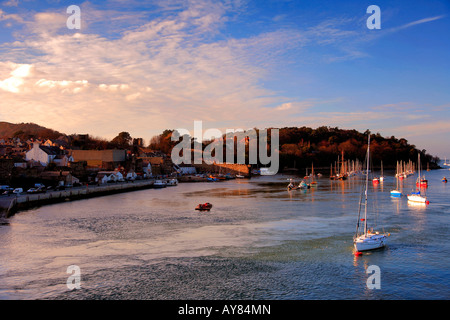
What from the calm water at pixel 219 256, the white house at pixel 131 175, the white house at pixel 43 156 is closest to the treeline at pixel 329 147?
the white house at pixel 131 175

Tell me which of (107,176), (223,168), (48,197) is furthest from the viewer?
(223,168)

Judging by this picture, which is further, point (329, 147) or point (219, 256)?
point (329, 147)

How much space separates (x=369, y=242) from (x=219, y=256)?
6.34m

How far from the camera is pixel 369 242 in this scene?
15938mm

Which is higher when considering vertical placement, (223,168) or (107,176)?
(223,168)

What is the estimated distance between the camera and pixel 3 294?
1128 centimetres

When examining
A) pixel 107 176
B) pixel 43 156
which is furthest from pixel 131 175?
pixel 43 156

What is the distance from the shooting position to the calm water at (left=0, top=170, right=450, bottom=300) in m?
11.9

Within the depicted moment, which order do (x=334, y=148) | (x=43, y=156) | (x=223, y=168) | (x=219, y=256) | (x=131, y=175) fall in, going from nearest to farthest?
(x=219, y=256) < (x=43, y=156) < (x=131, y=175) < (x=223, y=168) < (x=334, y=148)

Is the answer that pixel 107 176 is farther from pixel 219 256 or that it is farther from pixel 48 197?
pixel 219 256

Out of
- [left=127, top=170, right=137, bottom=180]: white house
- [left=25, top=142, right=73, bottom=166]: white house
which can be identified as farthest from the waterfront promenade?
[left=25, top=142, right=73, bottom=166]: white house
